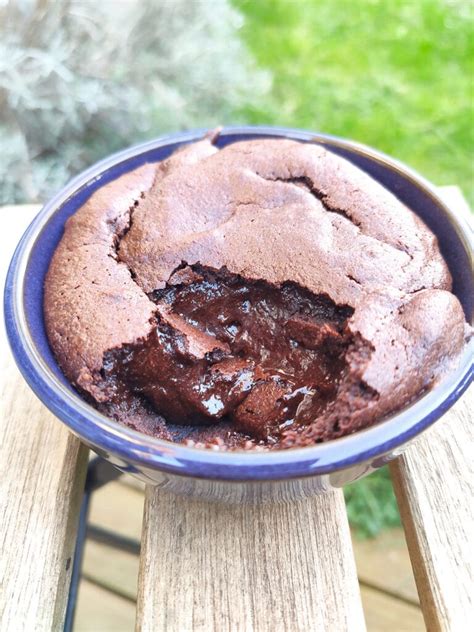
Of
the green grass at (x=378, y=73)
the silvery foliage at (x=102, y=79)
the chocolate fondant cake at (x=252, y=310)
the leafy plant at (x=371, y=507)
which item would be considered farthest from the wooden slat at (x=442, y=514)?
the green grass at (x=378, y=73)

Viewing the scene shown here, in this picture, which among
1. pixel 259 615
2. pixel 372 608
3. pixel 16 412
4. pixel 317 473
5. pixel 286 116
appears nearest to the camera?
pixel 317 473

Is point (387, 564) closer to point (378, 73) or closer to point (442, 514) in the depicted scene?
point (442, 514)

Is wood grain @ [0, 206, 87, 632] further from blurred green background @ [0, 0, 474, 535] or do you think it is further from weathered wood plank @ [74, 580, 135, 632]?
blurred green background @ [0, 0, 474, 535]

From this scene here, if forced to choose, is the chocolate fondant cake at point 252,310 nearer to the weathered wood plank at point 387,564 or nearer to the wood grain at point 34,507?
the wood grain at point 34,507

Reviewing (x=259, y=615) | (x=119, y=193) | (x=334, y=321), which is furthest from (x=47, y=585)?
(x=119, y=193)

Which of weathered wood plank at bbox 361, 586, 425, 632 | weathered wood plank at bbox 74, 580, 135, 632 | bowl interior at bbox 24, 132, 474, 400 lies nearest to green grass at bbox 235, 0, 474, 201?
bowl interior at bbox 24, 132, 474, 400

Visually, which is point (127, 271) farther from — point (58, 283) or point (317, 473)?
point (317, 473)

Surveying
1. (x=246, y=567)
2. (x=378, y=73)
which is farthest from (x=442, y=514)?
(x=378, y=73)
